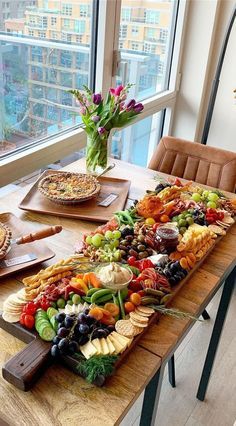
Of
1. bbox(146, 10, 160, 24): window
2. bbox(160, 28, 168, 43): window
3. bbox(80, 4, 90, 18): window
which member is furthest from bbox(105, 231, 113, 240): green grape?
bbox(160, 28, 168, 43): window

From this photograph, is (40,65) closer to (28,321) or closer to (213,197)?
(213,197)

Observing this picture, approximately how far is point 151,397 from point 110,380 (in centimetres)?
22

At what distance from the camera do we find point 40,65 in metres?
1.69

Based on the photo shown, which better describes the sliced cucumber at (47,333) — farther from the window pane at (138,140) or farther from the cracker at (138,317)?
the window pane at (138,140)

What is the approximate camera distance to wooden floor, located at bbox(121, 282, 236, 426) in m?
1.57

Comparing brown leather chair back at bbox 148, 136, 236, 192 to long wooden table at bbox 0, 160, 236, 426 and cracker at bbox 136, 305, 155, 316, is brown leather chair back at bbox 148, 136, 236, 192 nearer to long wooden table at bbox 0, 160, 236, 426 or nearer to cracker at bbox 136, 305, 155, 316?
long wooden table at bbox 0, 160, 236, 426

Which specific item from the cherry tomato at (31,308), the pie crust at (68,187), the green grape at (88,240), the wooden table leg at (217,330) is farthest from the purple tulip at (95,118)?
the cherry tomato at (31,308)

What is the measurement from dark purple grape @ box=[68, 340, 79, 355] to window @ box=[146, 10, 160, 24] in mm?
2043

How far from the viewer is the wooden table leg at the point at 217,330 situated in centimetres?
140

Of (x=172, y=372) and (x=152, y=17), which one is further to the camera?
(x=152, y=17)

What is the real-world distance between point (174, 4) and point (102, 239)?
201 centimetres

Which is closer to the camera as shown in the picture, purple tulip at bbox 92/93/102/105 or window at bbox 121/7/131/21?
purple tulip at bbox 92/93/102/105

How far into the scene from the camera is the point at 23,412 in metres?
0.71

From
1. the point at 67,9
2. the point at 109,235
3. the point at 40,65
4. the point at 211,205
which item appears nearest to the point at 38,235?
the point at 109,235
